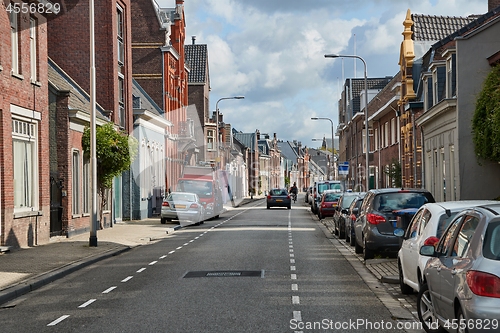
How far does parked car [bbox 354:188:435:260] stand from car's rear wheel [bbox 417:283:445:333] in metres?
7.78

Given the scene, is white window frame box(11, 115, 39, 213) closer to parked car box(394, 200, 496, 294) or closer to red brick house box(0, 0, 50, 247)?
red brick house box(0, 0, 50, 247)

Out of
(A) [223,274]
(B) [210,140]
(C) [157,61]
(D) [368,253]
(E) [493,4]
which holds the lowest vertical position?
(A) [223,274]

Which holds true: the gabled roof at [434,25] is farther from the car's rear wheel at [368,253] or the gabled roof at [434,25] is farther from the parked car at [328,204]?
the car's rear wheel at [368,253]

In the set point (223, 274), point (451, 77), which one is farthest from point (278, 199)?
point (223, 274)

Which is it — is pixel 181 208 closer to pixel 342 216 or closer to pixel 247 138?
pixel 342 216

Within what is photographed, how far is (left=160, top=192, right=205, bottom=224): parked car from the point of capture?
35.7 m

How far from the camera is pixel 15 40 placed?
21.9m

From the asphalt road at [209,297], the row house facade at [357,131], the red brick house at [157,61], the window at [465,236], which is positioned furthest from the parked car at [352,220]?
the red brick house at [157,61]

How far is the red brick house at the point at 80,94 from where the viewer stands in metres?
26.8

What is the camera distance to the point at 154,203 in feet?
153

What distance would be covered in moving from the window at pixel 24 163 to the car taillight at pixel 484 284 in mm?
17030

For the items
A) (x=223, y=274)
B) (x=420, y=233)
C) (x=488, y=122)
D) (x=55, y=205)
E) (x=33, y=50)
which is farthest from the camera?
(x=55, y=205)

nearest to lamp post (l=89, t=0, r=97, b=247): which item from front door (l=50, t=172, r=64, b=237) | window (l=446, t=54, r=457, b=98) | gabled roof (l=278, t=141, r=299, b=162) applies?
front door (l=50, t=172, r=64, b=237)

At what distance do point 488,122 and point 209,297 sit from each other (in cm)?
1213
